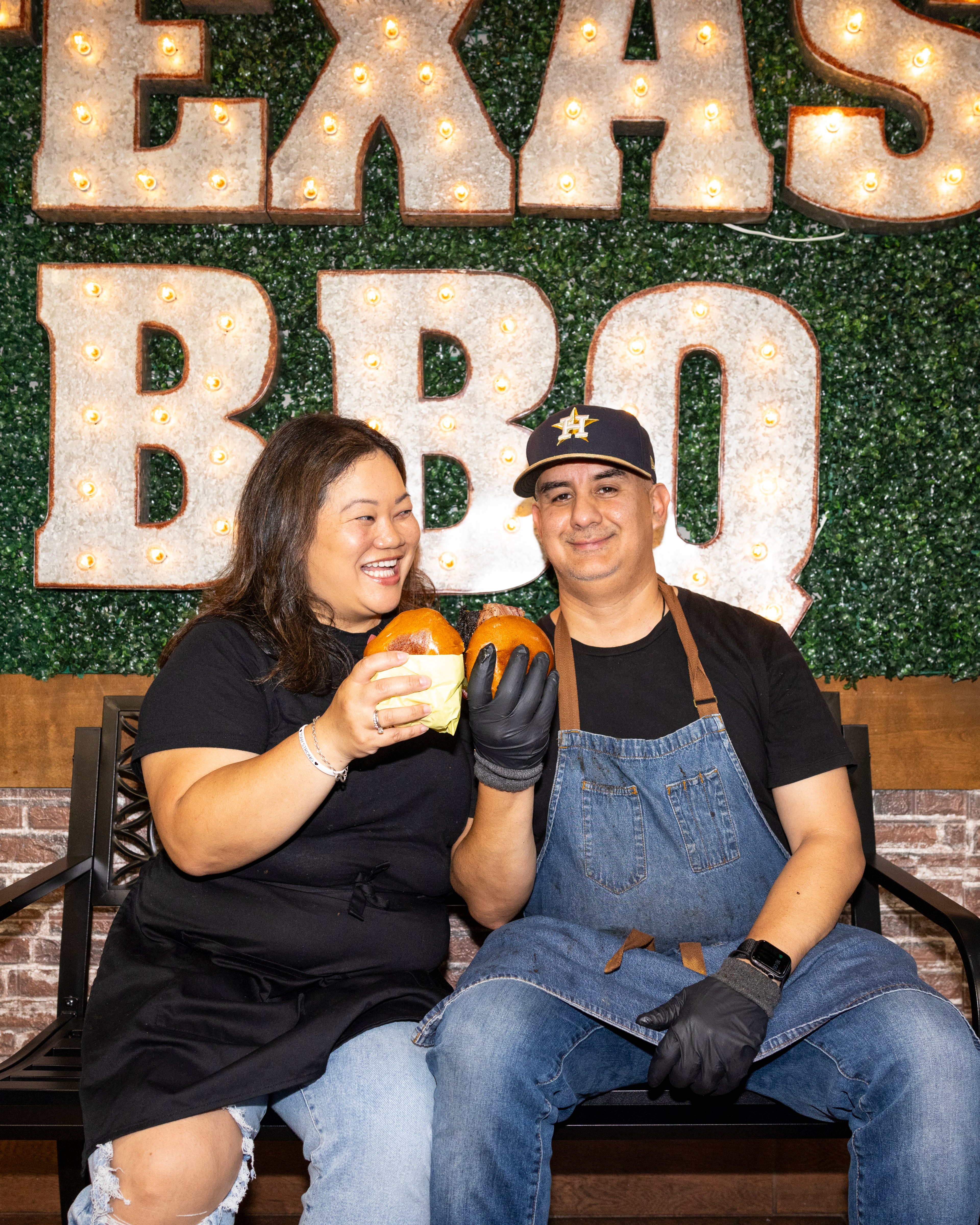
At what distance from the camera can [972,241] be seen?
9.04 ft

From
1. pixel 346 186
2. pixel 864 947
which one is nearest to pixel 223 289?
pixel 346 186

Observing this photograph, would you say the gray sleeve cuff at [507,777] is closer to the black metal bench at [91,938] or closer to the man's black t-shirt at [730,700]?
the man's black t-shirt at [730,700]

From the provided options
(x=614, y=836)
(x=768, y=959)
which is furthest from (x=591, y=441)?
(x=768, y=959)

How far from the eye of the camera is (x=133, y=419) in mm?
2764

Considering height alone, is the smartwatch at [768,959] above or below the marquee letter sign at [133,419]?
below

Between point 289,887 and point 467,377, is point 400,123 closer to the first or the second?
point 467,377

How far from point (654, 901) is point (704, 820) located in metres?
0.20

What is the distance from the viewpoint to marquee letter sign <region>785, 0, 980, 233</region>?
269 centimetres

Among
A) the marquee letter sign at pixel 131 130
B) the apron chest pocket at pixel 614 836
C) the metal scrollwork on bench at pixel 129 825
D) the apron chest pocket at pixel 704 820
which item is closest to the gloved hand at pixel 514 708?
the apron chest pocket at pixel 614 836

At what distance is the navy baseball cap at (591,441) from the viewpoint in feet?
7.14

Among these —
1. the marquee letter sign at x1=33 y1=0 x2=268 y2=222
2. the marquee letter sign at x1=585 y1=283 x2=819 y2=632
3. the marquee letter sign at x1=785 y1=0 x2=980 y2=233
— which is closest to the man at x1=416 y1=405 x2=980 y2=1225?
the marquee letter sign at x1=585 y1=283 x2=819 y2=632

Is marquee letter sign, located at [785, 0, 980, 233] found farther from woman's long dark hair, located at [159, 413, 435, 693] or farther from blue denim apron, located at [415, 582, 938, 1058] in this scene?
woman's long dark hair, located at [159, 413, 435, 693]

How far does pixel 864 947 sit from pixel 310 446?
60.0 inches

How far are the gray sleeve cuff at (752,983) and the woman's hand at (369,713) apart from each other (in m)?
0.76
